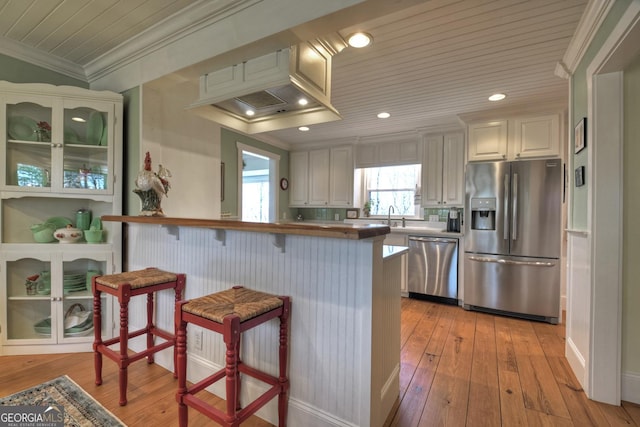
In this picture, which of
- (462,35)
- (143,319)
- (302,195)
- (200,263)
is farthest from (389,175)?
(143,319)

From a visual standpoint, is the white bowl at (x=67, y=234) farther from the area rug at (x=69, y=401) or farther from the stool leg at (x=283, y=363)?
the stool leg at (x=283, y=363)

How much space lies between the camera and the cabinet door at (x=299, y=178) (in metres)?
5.05

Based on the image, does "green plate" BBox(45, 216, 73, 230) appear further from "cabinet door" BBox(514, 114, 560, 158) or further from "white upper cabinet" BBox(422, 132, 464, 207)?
"cabinet door" BBox(514, 114, 560, 158)

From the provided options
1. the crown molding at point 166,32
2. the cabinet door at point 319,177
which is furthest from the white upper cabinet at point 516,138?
the crown molding at point 166,32

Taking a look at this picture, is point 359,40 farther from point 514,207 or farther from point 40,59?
point 40,59

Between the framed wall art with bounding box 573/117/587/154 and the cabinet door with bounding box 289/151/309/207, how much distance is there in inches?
144

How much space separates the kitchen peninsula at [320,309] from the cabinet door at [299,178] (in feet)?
10.8

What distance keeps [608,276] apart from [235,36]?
266 centimetres

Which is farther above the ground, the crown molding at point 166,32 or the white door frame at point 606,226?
the crown molding at point 166,32

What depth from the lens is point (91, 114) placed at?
7.60ft

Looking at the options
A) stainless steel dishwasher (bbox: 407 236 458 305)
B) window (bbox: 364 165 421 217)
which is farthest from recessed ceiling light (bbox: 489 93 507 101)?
stainless steel dishwasher (bbox: 407 236 458 305)

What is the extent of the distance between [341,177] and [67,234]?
11.5 feet

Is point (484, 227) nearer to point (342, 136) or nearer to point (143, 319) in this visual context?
point (342, 136)

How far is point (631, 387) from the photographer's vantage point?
5.57 feet
